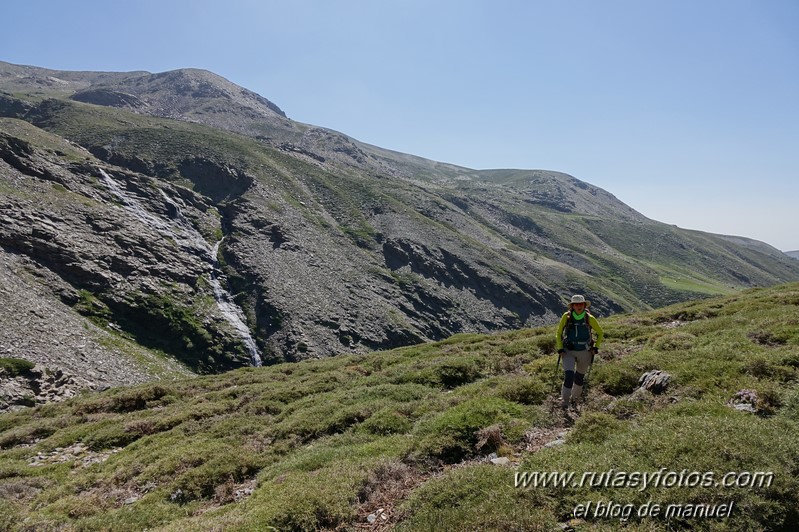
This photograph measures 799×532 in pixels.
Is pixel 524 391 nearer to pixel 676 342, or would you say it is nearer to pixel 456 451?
pixel 456 451

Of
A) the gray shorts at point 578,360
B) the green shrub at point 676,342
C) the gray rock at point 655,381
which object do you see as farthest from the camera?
the green shrub at point 676,342

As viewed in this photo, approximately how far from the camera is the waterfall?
74.8 meters

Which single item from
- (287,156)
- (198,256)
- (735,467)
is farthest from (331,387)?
(287,156)

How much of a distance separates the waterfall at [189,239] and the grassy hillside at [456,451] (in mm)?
53678

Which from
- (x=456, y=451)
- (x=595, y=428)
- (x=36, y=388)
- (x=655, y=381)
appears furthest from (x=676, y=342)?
(x=36, y=388)

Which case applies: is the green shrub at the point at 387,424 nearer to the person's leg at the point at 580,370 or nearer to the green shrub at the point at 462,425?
the green shrub at the point at 462,425

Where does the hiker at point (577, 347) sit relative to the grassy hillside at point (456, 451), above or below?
above

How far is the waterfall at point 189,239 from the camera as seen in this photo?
7484cm

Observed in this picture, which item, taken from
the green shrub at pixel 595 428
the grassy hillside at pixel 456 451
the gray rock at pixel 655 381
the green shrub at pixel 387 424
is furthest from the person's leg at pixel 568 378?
the green shrub at pixel 387 424

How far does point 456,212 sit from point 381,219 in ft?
162

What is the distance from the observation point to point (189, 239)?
89.4m

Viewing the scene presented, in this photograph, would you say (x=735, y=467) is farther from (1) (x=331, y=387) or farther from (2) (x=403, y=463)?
(1) (x=331, y=387)

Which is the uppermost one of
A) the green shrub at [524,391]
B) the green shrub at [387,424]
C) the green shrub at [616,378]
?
the green shrub at [616,378]

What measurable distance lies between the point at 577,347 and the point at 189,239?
3653 inches
